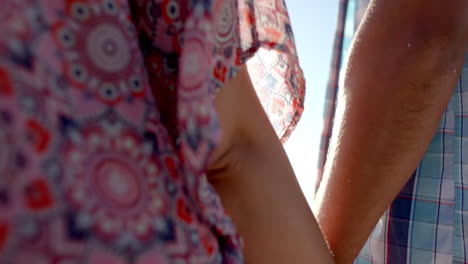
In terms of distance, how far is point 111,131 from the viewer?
11.5 inches

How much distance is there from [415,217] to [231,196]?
1.68 feet

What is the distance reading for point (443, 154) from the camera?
2.56ft

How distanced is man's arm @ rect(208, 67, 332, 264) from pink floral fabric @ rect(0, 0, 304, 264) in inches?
3.0

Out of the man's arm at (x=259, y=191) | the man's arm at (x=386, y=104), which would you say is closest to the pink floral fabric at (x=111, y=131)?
the man's arm at (x=259, y=191)

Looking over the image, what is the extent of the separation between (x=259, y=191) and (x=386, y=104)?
0.96 ft

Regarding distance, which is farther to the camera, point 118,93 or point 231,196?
point 231,196

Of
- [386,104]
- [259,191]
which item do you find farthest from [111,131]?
[386,104]

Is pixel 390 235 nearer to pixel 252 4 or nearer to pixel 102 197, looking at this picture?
pixel 252 4

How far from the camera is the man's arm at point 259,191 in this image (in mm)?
434

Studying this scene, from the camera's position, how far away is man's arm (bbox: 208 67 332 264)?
0.43 metres

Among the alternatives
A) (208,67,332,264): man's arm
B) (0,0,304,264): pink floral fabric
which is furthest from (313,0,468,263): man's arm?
(0,0,304,264): pink floral fabric

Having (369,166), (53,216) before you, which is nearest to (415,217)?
(369,166)

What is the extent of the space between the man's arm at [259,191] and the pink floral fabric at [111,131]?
77 mm

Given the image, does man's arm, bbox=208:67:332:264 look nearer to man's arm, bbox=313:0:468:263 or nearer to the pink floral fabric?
the pink floral fabric
